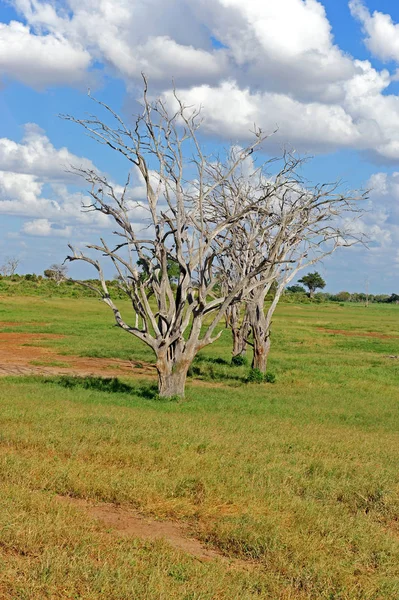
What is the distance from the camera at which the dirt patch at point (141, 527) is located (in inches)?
247

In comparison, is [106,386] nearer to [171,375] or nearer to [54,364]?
[171,375]

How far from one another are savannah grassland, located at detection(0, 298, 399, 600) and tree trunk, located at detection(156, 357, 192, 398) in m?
0.59

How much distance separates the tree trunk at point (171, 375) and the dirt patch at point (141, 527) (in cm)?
984

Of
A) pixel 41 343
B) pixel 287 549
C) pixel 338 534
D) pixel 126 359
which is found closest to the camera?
pixel 287 549

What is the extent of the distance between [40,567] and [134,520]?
175 centimetres

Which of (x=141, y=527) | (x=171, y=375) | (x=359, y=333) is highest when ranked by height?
(x=171, y=375)

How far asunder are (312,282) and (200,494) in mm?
110305

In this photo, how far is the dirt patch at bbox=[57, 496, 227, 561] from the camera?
626 centimetres

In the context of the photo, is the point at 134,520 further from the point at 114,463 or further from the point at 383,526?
the point at 383,526

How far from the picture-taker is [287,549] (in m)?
6.27

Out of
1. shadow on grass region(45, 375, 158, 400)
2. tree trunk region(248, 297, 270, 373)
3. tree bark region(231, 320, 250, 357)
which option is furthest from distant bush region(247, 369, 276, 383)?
tree bark region(231, 320, 250, 357)

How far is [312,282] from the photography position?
380 ft

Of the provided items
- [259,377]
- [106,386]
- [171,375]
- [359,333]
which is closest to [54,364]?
[106,386]

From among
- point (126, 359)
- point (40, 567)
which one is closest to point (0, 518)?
point (40, 567)
